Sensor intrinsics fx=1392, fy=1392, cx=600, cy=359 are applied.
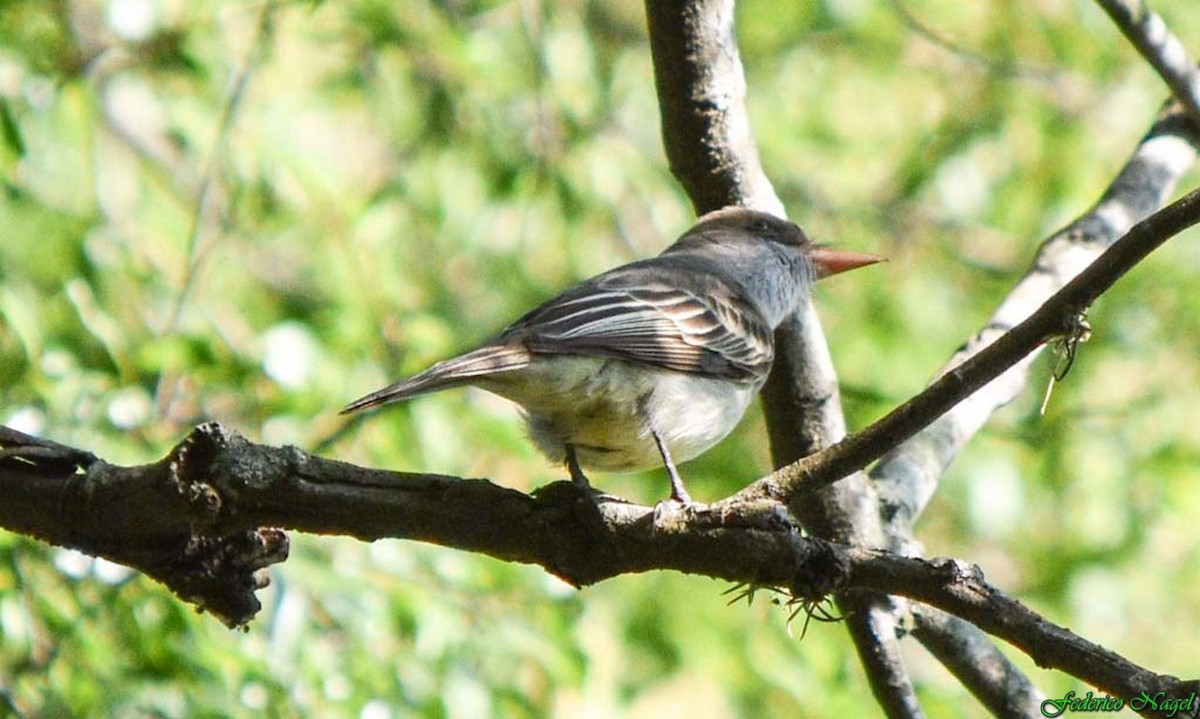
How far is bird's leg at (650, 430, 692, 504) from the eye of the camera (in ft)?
12.1

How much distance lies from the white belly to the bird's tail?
0.19ft

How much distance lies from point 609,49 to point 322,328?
4022 millimetres

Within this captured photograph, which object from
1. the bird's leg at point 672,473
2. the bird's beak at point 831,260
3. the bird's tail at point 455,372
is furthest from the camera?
the bird's beak at point 831,260

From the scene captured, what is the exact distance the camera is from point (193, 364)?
14.6 feet

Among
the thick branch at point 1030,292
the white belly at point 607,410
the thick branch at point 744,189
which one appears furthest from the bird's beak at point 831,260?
the white belly at point 607,410

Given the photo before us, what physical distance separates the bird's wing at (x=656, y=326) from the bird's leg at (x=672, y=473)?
284 mm

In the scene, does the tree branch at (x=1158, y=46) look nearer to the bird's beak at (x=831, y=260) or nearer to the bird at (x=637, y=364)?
the bird at (x=637, y=364)

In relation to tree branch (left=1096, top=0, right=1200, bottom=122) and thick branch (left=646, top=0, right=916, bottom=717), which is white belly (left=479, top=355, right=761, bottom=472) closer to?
thick branch (left=646, top=0, right=916, bottom=717)

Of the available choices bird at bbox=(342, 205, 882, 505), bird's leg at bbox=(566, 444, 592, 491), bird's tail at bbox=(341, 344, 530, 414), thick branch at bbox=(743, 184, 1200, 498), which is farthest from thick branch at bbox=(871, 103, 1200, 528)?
Answer: thick branch at bbox=(743, 184, 1200, 498)

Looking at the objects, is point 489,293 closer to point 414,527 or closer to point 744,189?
point 744,189

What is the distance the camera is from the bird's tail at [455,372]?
3.30m

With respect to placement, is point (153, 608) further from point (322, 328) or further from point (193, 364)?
point (322, 328)

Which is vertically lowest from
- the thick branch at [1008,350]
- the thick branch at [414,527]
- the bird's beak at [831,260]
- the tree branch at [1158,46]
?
the thick branch at [414,527]

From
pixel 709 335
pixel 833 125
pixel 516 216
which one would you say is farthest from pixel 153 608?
pixel 833 125
